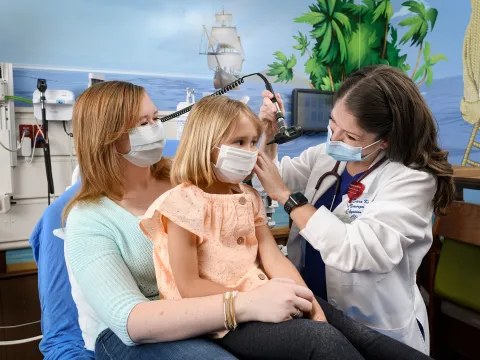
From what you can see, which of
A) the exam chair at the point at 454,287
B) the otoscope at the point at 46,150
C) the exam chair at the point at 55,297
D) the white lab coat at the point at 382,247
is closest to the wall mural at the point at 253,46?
the otoscope at the point at 46,150

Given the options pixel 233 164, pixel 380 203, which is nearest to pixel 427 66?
pixel 380 203

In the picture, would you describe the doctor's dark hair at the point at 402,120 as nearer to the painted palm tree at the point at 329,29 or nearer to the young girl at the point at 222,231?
the young girl at the point at 222,231

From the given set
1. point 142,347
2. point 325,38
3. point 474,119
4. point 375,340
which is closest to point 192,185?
point 142,347

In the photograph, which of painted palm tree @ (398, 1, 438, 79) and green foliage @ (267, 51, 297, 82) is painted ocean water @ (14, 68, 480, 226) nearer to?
green foliage @ (267, 51, 297, 82)

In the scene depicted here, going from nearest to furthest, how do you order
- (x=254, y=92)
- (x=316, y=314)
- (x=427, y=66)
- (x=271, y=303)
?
(x=271, y=303) → (x=316, y=314) → (x=427, y=66) → (x=254, y=92)

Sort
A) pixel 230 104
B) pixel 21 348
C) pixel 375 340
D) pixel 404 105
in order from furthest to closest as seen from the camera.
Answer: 1. pixel 21 348
2. pixel 404 105
3. pixel 230 104
4. pixel 375 340

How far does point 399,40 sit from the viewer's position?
12.3 ft

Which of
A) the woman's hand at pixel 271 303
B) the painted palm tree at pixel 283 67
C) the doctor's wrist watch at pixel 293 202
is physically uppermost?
the painted palm tree at pixel 283 67

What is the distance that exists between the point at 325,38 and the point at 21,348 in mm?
3299

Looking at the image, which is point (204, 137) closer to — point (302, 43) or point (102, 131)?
point (102, 131)

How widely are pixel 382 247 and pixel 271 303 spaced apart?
45cm

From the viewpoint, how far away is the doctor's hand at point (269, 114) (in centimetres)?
151

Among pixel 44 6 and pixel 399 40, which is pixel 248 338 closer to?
pixel 44 6

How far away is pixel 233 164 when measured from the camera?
47.3 inches
